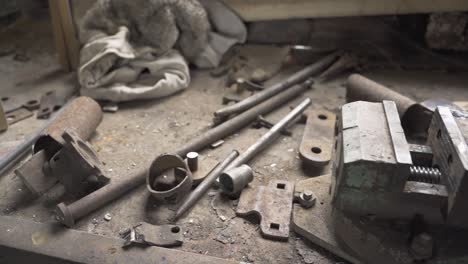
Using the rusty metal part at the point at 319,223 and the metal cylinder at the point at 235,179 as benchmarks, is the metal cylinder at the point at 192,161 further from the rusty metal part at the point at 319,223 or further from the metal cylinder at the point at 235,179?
the rusty metal part at the point at 319,223

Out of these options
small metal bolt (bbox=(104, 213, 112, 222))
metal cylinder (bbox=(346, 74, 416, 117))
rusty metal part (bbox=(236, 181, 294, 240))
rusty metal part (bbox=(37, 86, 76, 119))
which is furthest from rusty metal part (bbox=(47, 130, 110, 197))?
metal cylinder (bbox=(346, 74, 416, 117))

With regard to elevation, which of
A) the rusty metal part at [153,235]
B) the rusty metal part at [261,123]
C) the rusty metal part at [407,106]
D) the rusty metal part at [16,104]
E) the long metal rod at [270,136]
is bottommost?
the rusty metal part at [16,104]

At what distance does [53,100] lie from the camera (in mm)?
2225

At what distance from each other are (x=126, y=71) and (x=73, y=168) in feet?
3.30

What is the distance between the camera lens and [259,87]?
235cm

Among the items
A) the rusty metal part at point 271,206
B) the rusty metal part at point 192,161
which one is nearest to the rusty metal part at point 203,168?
the rusty metal part at point 192,161

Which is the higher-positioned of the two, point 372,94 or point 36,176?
point 372,94

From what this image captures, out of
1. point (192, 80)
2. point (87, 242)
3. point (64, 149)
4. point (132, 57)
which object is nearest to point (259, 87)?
point (192, 80)

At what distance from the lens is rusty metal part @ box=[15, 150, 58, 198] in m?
1.45

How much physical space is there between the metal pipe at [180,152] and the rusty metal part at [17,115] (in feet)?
2.99

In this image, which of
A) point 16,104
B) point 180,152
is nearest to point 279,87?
point 180,152

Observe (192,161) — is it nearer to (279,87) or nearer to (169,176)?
(169,176)

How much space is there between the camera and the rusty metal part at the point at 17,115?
6.70 ft

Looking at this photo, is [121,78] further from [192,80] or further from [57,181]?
[57,181]
